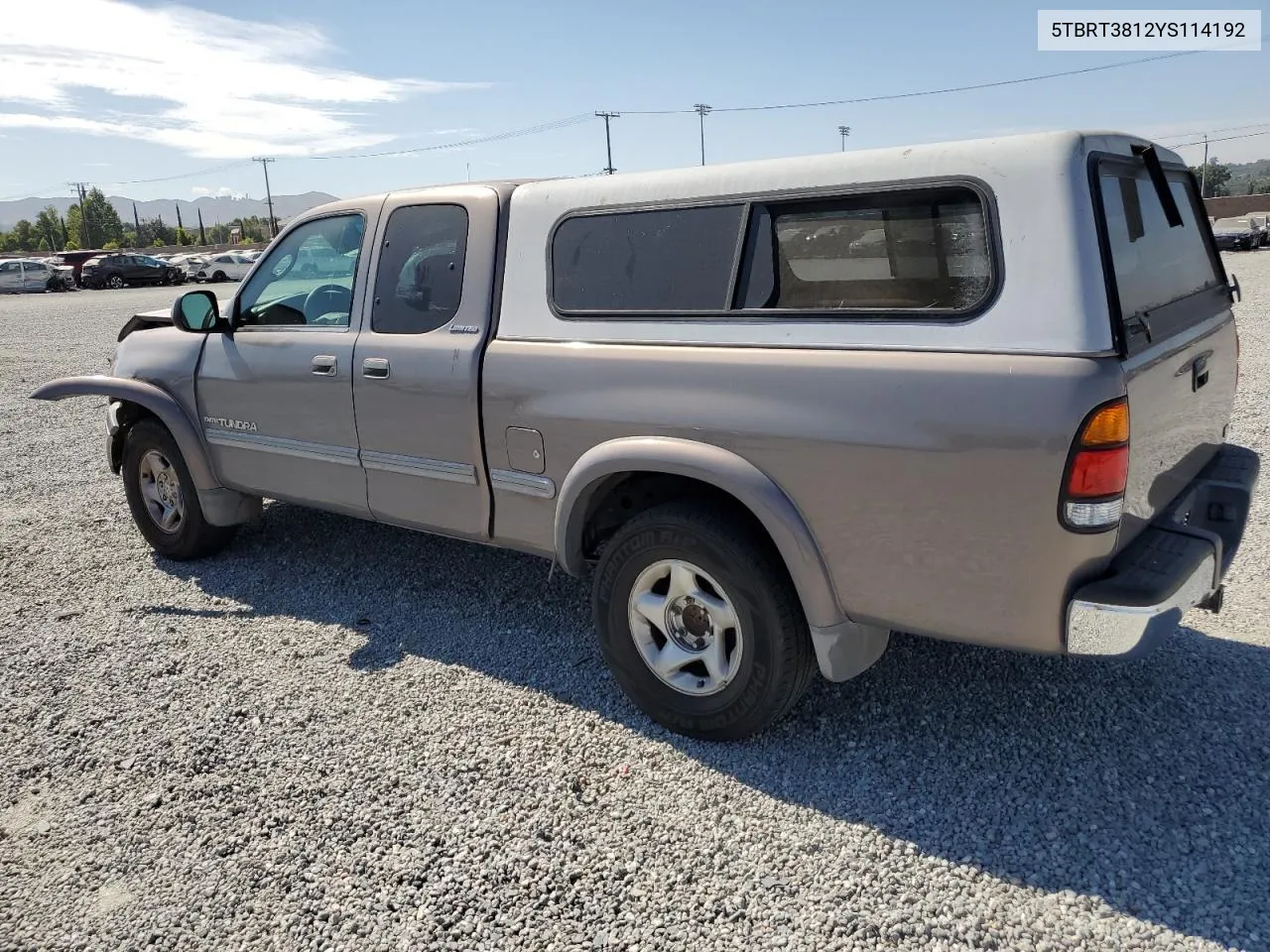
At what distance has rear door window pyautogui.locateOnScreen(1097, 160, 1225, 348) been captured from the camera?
260cm

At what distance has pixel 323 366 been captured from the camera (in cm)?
424

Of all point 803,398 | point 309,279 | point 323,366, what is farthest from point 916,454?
point 309,279

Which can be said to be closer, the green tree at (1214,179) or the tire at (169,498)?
the tire at (169,498)

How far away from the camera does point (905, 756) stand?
3.19 metres

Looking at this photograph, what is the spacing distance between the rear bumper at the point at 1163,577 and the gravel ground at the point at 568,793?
629mm

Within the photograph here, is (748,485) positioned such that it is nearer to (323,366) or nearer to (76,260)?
(323,366)

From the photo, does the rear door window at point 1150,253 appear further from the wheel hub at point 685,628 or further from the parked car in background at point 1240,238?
the parked car in background at point 1240,238

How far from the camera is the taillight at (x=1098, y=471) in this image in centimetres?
237

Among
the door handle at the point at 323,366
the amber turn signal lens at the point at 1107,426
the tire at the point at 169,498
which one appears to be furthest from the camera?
the tire at the point at 169,498

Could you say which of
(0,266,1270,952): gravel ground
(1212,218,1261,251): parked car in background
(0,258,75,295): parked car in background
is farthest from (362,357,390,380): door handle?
(0,258,75,295): parked car in background

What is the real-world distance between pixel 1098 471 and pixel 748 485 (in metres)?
0.98

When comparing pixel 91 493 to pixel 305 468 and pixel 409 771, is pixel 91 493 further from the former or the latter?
pixel 409 771

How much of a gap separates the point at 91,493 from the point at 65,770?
13.7 ft

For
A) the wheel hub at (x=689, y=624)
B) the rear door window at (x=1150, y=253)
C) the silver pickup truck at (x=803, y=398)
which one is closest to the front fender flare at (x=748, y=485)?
the silver pickup truck at (x=803, y=398)
